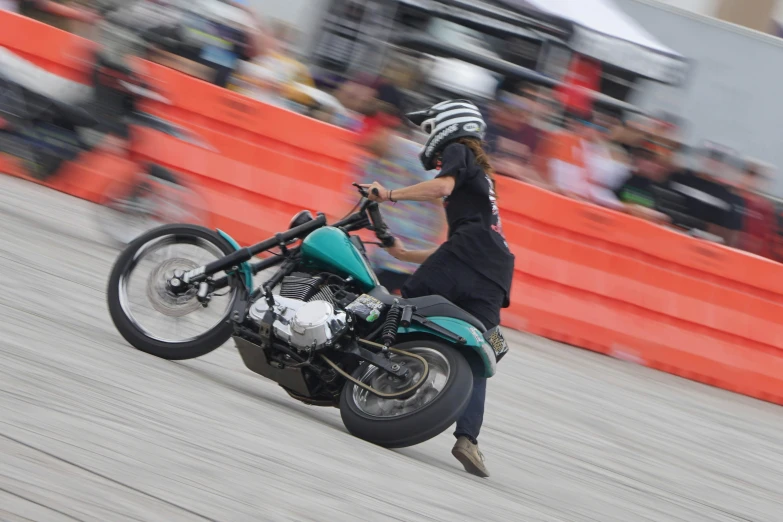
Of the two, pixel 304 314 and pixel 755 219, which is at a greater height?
pixel 755 219

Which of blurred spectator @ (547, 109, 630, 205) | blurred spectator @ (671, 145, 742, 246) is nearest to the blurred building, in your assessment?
blurred spectator @ (547, 109, 630, 205)

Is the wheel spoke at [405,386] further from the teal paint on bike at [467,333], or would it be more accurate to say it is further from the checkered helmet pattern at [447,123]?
the checkered helmet pattern at [447,123]

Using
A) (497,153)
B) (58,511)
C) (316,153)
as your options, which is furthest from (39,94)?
(58,511)

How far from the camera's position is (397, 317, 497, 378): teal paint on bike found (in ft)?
18.9

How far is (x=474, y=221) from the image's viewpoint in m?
6.11

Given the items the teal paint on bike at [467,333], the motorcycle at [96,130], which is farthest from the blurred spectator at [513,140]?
the teal paint on bike at [467,333]

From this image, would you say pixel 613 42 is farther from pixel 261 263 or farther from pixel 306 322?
pixel 306 322

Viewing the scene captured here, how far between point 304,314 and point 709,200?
6638 mm

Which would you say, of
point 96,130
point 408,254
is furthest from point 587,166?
point 408,254

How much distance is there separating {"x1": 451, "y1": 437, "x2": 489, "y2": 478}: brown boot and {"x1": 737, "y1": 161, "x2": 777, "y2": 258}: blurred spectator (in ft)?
20.8

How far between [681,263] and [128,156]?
15.3ft

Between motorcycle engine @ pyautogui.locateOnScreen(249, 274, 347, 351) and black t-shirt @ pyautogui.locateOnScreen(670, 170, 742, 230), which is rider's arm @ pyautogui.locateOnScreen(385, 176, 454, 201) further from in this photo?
black t-shirt @ pyautogui.locateOnScreen(670, 170, 742, 230)

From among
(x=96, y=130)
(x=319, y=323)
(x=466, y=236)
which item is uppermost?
(x=466, y=236)

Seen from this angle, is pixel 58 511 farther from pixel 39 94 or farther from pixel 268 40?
pixel 268 40
